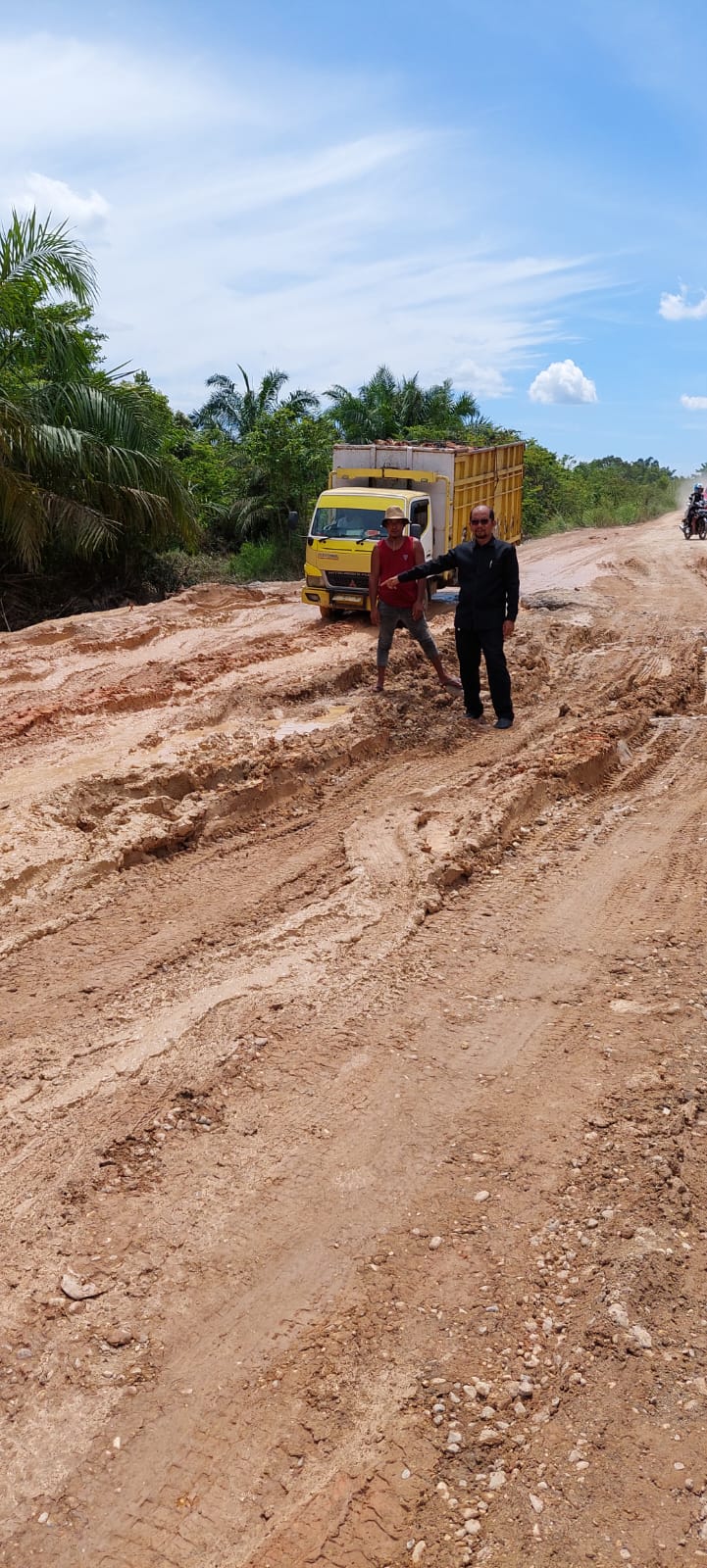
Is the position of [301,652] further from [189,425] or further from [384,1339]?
[189,425]

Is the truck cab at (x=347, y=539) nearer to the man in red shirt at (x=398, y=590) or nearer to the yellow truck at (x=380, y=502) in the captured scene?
the yellow truck at (x=380, y=502)

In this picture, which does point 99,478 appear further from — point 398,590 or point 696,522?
point 696,522

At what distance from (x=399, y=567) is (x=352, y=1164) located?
7.23m

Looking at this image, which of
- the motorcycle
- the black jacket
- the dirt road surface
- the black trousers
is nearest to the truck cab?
the black trousers

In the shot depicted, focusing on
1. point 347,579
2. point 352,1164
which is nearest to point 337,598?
point 347,579

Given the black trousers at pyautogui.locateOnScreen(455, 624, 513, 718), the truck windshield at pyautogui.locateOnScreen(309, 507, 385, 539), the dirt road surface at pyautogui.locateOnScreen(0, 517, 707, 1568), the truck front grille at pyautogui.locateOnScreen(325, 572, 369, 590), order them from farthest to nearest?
the truck windshield at pyautogui.locateOnScreen(309, 507, 385, 539) → the truck front grille at pyautogui.locateOnScreen(325, 572, 369, 590) → the black trousers at pyautogui.locateOnScreen(455, 624, 513, 718) → the dirt road surface at pyautogui.locateOnScreen(0, 517, 707, 1568)

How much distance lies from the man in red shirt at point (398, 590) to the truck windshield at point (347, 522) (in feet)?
16.8

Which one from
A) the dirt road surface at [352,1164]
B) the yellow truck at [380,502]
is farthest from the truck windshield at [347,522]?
the dirt road surface at [352,1164]

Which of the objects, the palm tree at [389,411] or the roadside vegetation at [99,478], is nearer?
the roadside vegetation at [99,478]

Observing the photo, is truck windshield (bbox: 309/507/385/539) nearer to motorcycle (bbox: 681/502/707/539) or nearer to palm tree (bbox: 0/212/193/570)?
palm tree (bbox: 0/212/193/570)

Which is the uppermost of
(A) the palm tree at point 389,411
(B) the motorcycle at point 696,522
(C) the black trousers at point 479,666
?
(A) the palm tree at point 389,411

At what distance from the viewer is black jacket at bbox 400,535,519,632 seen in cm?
878

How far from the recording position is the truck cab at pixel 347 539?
1510 cm

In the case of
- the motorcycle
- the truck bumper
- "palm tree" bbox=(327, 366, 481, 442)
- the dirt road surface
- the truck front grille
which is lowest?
the dirt road surface
